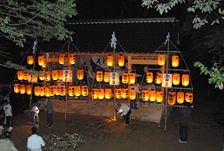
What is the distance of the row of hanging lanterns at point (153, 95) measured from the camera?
16578mm

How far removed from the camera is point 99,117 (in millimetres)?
19031

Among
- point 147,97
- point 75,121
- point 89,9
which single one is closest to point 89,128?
point 75,121

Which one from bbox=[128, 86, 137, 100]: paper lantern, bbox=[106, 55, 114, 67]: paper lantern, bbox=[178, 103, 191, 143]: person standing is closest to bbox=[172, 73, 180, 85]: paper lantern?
bbox=[178, 103, 191, 143]: person standing

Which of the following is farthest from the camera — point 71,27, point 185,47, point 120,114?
point 185,47

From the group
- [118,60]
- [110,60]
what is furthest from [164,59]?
[110,60]

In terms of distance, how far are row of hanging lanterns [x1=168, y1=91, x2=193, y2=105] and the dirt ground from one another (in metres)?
1.57

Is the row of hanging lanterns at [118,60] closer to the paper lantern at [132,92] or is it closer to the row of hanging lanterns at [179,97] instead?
the paper lantern at [132,92]

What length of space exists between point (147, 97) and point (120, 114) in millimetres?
2024

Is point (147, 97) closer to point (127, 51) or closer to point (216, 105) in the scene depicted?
point (127, 51)

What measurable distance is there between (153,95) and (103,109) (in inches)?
162

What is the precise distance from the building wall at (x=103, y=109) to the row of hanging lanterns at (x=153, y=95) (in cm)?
184

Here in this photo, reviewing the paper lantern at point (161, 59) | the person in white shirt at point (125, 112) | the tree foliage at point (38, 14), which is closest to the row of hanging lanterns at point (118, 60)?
the paper lantern at point (161, 59)

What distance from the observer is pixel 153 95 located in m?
16.6

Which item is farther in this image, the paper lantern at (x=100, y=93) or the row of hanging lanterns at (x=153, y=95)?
the paper lantern at (x=100, y=93)
